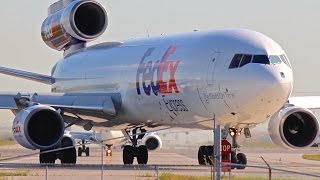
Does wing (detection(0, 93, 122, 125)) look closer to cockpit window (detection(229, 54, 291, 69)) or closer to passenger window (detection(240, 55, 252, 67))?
cockpit window (detection(229, 54, 291, 69))

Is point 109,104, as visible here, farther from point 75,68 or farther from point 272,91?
point 272,91

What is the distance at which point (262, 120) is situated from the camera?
3159 cm

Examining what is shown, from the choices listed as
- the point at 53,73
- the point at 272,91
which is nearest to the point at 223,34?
the point at 272,91

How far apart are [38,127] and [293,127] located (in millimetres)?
8564

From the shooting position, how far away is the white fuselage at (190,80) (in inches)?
1209

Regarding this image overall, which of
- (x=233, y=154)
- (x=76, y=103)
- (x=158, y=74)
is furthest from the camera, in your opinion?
(x=76, y=103)

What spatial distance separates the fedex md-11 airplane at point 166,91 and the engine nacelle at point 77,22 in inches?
2.9

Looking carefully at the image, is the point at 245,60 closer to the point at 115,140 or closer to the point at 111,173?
the point at 111,173

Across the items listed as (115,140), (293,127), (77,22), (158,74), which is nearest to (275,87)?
(293,127)

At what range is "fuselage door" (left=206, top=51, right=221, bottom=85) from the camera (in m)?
32.1

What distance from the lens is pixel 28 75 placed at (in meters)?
44.4

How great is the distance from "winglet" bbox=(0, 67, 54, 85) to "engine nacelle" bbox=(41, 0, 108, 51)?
178cm

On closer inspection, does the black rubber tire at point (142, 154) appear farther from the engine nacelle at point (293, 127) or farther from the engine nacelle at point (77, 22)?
the engine nacelle at point (293, 127)

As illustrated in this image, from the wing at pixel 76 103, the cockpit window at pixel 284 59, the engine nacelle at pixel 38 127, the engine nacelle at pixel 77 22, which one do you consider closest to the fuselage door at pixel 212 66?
the cockpit window at pixel 284 59
